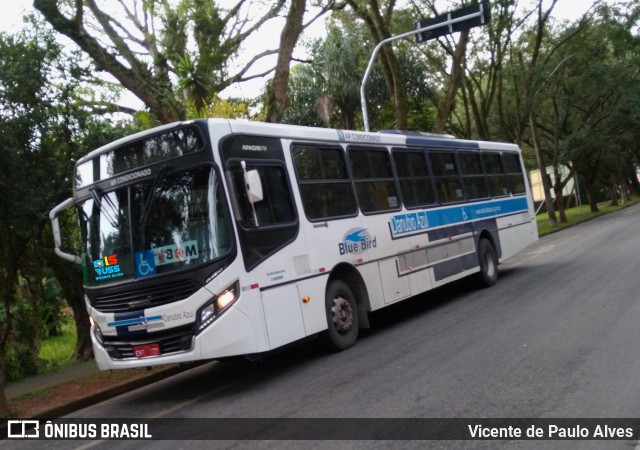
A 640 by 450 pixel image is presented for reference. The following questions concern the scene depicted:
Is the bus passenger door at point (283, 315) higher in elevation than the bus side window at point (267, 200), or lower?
lower

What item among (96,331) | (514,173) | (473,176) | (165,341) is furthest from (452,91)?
(165,341)

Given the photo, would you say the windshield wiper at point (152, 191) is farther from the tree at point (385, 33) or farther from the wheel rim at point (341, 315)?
the tree at point (385, 33)

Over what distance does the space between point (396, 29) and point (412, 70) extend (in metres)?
4.57

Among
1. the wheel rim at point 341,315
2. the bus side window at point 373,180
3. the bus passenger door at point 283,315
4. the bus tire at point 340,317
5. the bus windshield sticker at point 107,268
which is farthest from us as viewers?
the bus side window at point 373,180

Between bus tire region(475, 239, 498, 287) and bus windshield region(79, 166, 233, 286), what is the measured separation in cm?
822

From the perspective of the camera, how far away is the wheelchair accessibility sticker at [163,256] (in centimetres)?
778

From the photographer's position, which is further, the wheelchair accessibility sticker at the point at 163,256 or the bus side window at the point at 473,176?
the bus side window at the point at 473,176

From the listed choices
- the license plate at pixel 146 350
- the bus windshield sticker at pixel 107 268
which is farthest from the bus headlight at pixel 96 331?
the license plate at pixel 146 350

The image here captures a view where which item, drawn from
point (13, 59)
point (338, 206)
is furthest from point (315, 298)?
point (13, 59)

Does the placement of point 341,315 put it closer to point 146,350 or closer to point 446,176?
point 146,350

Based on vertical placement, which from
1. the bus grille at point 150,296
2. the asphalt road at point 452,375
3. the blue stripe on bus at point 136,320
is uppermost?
the bus grille at point 150,296

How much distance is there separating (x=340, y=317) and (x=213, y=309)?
2.49 metres

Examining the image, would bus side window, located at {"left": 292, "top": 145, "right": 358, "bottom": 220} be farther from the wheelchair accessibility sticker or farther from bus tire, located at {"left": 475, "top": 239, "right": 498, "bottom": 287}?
bus tire, located at {"left": 475, "top": 239, "right": 498, "bottom": 287}

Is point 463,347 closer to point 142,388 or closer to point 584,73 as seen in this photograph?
point 142,388
